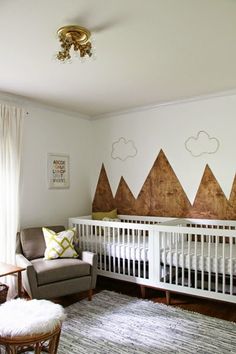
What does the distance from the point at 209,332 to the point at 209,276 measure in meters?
0.53

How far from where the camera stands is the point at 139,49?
2.41 meters

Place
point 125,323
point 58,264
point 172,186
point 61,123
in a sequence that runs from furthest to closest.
Answer: point 61,123, point 172,186, point 58,264, point 125,323

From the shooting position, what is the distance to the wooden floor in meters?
2.96

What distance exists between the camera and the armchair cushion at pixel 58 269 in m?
2.95

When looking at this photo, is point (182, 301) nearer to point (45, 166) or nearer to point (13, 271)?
point (13, 271)

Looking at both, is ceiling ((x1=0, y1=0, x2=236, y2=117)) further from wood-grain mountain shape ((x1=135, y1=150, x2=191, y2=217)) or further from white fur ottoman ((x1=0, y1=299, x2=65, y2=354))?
white fur ottoman ((x1=0, y1=299, x2=65, y2=354))

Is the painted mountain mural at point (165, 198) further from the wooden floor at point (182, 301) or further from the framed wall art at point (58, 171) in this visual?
the wooden floor at point (182, 301)

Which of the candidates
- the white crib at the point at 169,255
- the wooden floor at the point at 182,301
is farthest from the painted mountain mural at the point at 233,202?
the wooden floor at the point at 182,301

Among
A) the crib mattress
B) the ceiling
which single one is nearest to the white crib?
the crib mattress

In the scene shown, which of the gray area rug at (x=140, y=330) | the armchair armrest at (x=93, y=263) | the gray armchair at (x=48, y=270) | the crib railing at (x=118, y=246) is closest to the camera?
the gray area rug at (x=140, y=330)

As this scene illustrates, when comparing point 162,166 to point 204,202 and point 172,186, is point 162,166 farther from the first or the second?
point 204,202

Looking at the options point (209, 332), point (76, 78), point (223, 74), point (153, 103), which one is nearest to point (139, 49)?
point (76, 78)

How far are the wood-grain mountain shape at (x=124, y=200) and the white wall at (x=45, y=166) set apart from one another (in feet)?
1.76

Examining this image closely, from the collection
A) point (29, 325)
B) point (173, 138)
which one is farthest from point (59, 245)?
point (173, 138)
